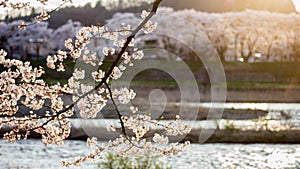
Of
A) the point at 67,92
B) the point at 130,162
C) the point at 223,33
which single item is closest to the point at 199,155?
the point at 130,162

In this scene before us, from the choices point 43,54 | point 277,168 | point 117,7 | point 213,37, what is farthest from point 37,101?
point 117,7

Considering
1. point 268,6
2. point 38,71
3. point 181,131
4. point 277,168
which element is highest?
point 268,6

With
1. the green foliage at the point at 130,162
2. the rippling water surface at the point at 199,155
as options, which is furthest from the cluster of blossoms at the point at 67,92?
the rippling water surface at the point at 199,155

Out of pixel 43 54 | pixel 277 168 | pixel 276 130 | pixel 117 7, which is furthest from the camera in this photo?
pixel 117 7

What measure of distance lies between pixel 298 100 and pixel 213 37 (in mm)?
12413

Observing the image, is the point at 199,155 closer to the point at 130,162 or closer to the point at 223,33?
the point at 130,162

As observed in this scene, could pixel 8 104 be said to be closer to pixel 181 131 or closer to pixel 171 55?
pixel 181 131

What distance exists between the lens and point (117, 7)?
180 feet

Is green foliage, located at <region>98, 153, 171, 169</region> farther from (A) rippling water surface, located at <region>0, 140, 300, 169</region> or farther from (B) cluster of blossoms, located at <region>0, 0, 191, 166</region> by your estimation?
(A) rippling water surface, located at <region>0, 140, 300, 169</region>

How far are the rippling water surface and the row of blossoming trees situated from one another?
29.0m

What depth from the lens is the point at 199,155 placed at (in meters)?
14.2

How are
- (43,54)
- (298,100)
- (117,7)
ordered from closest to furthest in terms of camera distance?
(298,100), (43,54), (117,7)

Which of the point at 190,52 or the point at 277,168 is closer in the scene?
the point at 277,168

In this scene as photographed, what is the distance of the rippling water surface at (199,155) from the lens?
12656 millimetres
